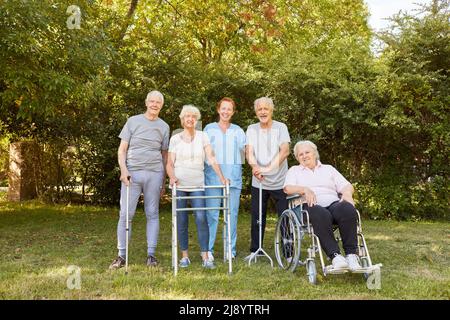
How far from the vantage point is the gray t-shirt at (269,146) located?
14.9 feet

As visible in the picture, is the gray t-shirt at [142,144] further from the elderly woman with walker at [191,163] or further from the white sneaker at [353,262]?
the white sneaker at [353,262]

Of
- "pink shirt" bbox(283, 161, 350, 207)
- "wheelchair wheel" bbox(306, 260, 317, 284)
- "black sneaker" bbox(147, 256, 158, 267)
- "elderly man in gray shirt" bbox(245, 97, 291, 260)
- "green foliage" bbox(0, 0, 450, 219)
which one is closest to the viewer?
"wheelchair wheel" bbox(306, 260, 317, 284)

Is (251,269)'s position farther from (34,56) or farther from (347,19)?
(347,19)

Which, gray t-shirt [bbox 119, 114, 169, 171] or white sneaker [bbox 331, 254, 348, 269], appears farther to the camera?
gray t-shirt [bbox 119, 114, 169, 171]

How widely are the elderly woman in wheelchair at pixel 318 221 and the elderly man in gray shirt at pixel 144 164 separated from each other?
1055 millimetres

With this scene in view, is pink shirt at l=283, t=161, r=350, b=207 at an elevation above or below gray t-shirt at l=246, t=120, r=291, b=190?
below

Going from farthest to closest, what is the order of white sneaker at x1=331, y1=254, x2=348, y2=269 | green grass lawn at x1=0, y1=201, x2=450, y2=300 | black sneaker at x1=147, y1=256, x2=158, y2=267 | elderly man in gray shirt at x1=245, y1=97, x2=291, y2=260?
elderly man in gray shirt at x1=245, y1=97, x2=291, y2=260, black sneaker at x1=147, y1=256, x2=158, y2=267, white sneaker at x1=331, y1=254, x2=348, y2=269, green grass lawn at x1=0, y1=201, x2=450, y2=300

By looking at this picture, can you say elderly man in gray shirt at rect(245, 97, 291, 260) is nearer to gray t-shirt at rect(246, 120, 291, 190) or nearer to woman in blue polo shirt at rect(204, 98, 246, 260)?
gray t-shirt at rect(246, 120, 291, 190)

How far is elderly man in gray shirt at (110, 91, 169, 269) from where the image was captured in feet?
13.6

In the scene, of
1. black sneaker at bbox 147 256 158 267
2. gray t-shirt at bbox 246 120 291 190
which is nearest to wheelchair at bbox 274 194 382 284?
gray t-shirt at bbox 246 120 291 190

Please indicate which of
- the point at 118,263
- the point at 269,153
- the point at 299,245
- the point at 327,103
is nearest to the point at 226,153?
the point at 269,153

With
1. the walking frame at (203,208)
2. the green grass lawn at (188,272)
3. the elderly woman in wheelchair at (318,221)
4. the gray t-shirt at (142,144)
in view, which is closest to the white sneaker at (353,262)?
the elderly woman in wheelchair at (318,221)

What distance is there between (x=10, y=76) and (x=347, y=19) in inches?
478
